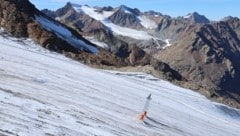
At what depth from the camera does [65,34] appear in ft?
183

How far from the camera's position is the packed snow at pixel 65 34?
53150 millimetres

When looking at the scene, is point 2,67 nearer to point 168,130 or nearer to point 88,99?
point 88,99

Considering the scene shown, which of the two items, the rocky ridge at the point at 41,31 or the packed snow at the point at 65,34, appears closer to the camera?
the rocky ridge at the point at 41,31

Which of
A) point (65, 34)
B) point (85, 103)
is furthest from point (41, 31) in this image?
point (85, 103)

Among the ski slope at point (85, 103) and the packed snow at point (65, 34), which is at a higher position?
the packed snow at point (65, 34)

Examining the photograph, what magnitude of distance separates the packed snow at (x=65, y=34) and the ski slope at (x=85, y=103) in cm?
926

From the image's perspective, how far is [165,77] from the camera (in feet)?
161

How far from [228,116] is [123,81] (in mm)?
8088

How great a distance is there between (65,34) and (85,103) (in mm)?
31158

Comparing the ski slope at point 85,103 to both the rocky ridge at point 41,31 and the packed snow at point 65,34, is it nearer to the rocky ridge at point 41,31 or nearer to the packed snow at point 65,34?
the rocky ridge at point 41,31

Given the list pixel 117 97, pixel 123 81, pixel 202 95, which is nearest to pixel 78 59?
pixel 123 81

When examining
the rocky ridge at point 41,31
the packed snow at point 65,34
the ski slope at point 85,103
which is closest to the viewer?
the ski slope at point 85,103

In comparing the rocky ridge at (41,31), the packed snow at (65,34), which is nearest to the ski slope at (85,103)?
the rocky ridge at (41,31)

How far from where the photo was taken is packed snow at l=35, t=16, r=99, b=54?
53.2 metres
